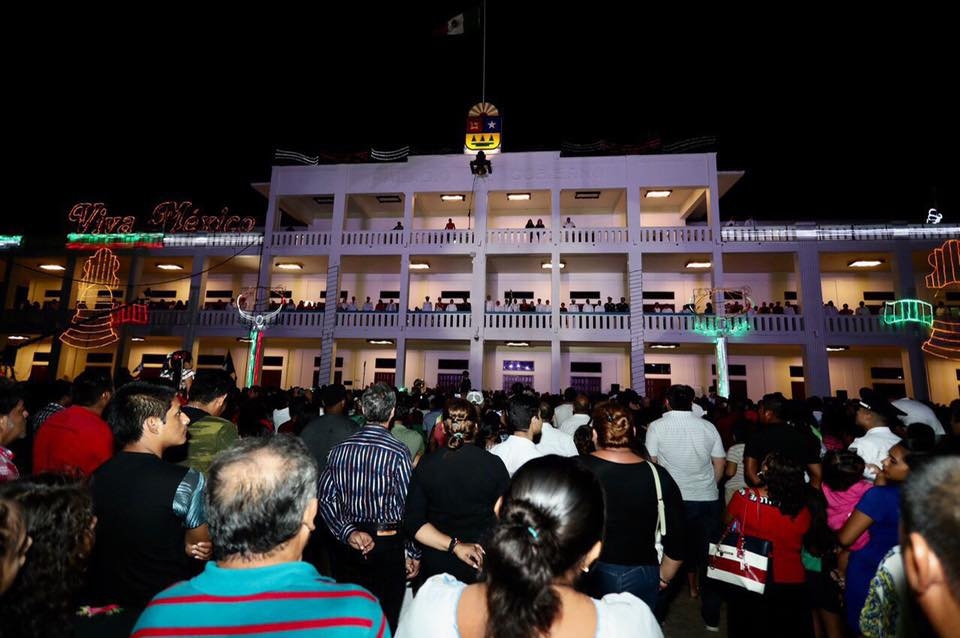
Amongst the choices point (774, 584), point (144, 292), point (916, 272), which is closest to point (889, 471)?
point (774, 584)

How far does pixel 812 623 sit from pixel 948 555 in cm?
410

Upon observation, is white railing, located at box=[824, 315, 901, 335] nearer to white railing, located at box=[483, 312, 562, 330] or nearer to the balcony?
white railing, located at box=[483, 312, 562, 330]

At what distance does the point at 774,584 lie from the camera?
3285 mm

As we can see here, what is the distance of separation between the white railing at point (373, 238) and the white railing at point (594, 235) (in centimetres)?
676

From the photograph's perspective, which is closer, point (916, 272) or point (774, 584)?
point (774, 584)

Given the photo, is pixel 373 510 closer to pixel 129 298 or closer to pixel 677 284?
pixel 677 284

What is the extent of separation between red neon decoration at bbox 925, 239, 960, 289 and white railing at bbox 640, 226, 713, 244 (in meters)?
7.26

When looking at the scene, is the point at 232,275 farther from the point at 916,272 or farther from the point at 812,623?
the point at 916,272

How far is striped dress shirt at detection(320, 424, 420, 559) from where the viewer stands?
332 cm

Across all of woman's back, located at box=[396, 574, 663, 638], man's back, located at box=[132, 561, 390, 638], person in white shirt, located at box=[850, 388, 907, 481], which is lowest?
woman's back, located at box=[396, 574, 663, 638]

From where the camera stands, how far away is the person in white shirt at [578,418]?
6328 mm

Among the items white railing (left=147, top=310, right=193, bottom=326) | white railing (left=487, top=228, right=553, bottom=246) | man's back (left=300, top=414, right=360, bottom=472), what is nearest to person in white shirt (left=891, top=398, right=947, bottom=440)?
man's back (left=300, top=414, right=360, bottom=472)

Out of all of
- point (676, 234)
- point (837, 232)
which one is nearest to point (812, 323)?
point (837, 232)

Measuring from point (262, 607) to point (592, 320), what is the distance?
17178 millimetres
